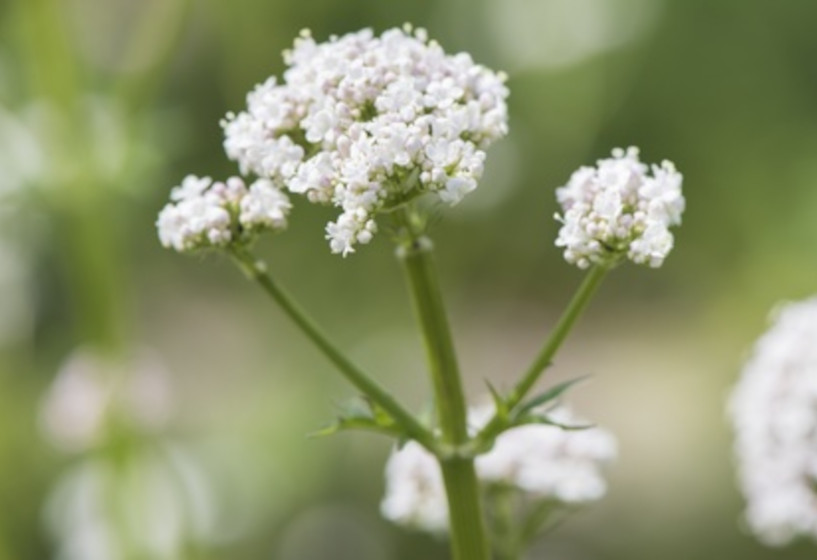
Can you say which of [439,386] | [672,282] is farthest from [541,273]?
[439,386]

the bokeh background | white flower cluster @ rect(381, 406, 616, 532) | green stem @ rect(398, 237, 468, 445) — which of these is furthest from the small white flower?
the bokeh background

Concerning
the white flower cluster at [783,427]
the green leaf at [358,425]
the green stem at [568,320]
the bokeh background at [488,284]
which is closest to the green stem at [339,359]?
the green leaf at [358,425]

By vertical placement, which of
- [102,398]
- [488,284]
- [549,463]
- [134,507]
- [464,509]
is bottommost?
[464,509]

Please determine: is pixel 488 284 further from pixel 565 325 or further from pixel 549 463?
pixel 565 325

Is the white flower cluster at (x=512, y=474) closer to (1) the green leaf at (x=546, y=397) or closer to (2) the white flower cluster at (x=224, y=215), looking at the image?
(1) the green leaf at (x=546, y=397)

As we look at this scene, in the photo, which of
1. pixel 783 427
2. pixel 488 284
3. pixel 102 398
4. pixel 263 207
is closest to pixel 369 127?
pixel 263 207

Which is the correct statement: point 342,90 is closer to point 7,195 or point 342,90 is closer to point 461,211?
point 7,195
